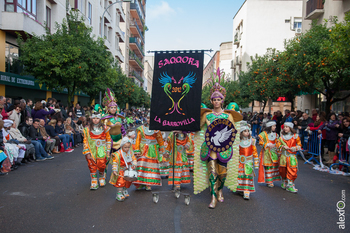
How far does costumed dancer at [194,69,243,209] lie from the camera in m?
5.61

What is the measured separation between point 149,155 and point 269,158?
2.88m

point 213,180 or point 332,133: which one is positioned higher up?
point 332,133

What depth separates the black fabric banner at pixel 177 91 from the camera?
5.69 metres

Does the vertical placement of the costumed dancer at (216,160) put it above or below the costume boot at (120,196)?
above

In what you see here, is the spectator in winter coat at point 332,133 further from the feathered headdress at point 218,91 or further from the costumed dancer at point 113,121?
the costumed dancer at point 113,121

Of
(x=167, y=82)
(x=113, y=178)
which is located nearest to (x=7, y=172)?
(x=113, y=178)

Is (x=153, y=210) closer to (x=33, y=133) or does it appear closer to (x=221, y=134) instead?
(x=221, y=134)

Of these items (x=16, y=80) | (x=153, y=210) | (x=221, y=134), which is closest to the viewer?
(x=153, y=210)

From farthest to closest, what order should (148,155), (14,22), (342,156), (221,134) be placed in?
(14,22)
(342,156)
(148,155)
(221,134)

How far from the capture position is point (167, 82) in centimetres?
582

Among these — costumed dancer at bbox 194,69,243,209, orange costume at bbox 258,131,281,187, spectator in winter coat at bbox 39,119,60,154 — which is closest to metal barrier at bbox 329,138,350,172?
orange costume at bbox 258,131,281,187

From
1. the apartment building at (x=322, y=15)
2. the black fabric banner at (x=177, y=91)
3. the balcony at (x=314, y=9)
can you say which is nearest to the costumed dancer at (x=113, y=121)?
the black fabric banner at (x=177, y=91)

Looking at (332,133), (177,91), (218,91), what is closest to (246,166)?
(218,91)

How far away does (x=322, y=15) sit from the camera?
22672mm
